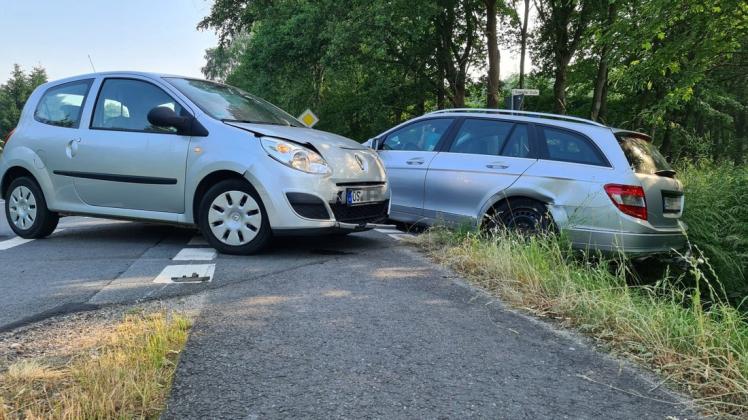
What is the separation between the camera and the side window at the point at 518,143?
20.6 ft

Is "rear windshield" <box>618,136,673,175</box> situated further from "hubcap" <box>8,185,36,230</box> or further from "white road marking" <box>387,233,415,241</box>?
"hubcap" <box>8,185,36,230</box>

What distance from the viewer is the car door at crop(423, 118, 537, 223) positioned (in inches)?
247

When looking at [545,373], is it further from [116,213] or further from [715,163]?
[715,163]

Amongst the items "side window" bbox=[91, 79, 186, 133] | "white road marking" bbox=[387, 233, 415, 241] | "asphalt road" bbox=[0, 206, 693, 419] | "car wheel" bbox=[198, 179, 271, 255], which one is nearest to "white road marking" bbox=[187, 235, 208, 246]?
"car wheel" bbox=[198, 179, 271, 255]

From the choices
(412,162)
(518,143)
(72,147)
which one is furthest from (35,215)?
(518,143)

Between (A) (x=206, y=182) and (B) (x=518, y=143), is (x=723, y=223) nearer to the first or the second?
(B) (x=518, y=143)

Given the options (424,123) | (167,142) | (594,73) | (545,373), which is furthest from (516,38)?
(545,373)

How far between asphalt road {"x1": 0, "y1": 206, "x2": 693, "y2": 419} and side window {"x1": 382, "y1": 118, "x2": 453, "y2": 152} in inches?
98.9

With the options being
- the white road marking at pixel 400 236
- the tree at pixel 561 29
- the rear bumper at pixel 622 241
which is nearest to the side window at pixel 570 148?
the rear bumper at pixel 622 241

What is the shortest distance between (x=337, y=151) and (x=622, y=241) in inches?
113

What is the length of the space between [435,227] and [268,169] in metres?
2.13

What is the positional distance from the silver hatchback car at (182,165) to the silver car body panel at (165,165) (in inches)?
0.5

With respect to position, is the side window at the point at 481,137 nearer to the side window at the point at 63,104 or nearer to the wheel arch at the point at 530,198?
the wheel arch at the point at 530,198

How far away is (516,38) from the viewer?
26.5m
